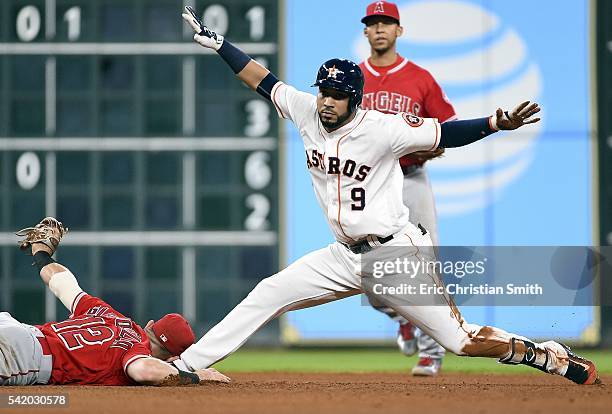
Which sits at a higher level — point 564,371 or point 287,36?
point 287,36

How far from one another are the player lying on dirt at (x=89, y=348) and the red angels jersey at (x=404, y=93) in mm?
2050

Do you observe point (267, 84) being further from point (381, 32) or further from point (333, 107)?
point (381, 32)

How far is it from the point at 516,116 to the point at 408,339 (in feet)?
Answer: 7.93

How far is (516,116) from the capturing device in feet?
18.6

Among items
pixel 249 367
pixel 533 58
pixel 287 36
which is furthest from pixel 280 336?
pixel 533 58

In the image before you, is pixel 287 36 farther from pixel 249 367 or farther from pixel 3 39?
pixel 249 367

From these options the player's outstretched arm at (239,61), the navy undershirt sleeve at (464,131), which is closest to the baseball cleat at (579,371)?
the navy undershirt sleeve at (464,131)

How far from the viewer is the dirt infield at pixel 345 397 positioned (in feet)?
15.8

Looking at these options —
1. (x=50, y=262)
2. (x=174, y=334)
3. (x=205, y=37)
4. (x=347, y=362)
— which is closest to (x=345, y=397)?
(x=174, y=334)

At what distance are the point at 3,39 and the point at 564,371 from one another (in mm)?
6593

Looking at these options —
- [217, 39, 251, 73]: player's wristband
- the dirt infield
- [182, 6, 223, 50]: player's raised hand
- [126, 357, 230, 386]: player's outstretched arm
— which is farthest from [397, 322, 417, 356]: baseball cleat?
[182, 6, 223, 50]: player's raised hand

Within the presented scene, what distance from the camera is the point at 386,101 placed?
284 inches

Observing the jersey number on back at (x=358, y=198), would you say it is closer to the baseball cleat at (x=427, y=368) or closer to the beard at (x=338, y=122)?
the beard at (x=338, y=122)

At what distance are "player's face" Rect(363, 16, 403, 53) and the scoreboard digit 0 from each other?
3.34 meters
